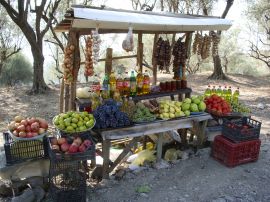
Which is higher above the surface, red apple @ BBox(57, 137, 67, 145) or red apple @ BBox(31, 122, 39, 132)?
red apple @ BBox(31, 122, 39, 132)

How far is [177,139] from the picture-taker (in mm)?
6547

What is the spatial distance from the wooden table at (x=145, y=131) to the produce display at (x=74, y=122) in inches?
12.0

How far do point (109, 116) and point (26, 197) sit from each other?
1.76m

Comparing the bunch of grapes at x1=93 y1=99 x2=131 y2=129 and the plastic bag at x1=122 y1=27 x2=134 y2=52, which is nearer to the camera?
the plastic bag at x1=122 y1=27 x2=134 y2=52

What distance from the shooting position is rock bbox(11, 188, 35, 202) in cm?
436

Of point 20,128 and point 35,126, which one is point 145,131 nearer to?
point 35,126

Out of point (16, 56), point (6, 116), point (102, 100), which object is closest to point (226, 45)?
point (16, 56)

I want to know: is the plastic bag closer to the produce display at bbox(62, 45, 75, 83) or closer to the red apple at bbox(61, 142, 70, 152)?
the produce display at bbox(62, 45, 75, 83)

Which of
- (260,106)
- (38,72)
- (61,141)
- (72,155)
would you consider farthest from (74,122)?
(38,72)

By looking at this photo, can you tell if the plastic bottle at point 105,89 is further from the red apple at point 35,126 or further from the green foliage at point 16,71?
the green foliage at point 16,71

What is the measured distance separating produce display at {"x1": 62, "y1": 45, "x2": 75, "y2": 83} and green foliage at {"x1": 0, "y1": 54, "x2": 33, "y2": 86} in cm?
2096

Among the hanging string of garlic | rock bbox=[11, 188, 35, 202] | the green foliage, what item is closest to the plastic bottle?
the hanging string of garlic

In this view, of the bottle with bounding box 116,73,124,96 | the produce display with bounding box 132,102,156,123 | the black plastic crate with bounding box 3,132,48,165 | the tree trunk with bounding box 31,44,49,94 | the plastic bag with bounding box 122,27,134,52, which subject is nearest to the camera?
the black plastic crate with bounding box 3,132,48,165

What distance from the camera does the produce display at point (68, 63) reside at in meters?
5.29
